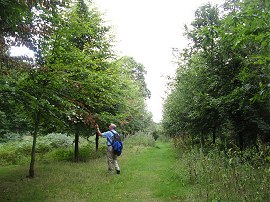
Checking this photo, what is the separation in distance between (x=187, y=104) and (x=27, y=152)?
34.7ft

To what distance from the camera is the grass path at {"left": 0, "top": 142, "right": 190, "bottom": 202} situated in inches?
304

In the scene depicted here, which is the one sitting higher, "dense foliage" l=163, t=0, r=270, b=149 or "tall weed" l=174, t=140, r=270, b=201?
"dense foliage" l=163, t=0, r=270, b=149

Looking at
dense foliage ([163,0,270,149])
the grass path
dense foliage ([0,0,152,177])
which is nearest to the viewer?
dense foliage ([0,0,152,177])

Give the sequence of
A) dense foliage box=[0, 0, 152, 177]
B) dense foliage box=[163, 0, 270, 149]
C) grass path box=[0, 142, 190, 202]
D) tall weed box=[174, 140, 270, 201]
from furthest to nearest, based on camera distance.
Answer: dense foliage box=[163, 0, 270, 149], grass path box=[0, 142, 190, 202], tall weed box=[174, 140, 270, 201], dense foliage box=[0, 0, 152, 177]

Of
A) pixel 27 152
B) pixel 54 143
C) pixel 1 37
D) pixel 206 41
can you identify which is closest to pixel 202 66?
pixel 206 41

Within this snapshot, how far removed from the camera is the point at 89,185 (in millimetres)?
9031

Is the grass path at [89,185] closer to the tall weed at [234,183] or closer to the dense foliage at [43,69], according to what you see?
the tall weed at [234,183]

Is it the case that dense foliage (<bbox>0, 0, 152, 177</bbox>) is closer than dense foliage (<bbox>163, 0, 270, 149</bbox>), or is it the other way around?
dense foliage (<bbox>0, 0, 152, 177</bbox>)

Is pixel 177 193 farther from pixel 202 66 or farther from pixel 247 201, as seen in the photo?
pixel 202 66

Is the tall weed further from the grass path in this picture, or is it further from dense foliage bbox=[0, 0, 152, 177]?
dense foliage bbox=[0, 0, 152, 177]

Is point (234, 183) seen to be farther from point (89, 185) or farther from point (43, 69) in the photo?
point (43, 69)

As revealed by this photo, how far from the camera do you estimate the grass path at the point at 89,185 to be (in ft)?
25.3

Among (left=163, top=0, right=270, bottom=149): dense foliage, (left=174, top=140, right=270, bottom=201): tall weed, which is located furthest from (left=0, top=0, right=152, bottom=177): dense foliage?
(left=163, top=0, right=270, bottom=149): dense foliage

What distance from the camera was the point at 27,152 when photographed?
17828 millimetres
